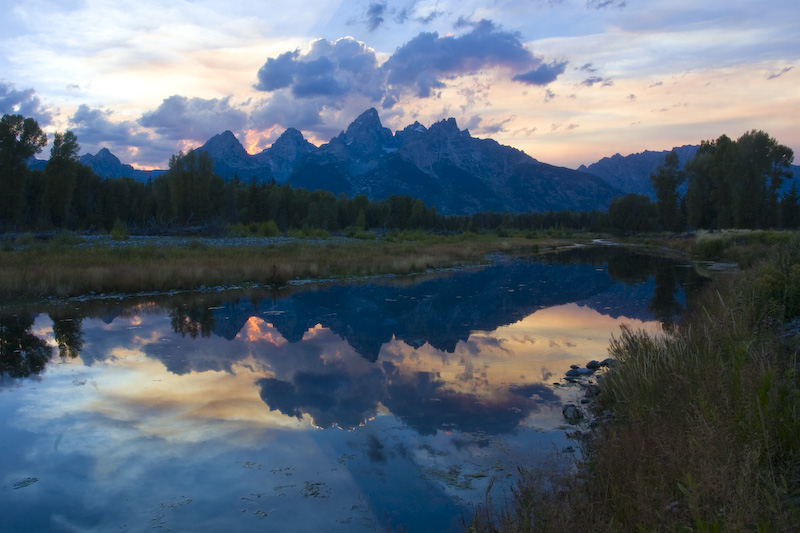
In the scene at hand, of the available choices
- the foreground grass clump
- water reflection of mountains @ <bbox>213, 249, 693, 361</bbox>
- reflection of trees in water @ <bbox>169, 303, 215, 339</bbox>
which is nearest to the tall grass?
water reflection of mountains @ <bbox>213, 249, 693, 361</bbox>

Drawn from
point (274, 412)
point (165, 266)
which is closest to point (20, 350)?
point (274, 412)

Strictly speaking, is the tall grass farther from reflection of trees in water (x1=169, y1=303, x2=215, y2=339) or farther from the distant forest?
the distant forest

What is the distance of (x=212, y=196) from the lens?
85812mm

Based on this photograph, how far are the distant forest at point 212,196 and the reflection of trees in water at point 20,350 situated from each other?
1223 inches

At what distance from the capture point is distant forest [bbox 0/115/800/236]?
53.4m

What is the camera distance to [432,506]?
6.16 meters

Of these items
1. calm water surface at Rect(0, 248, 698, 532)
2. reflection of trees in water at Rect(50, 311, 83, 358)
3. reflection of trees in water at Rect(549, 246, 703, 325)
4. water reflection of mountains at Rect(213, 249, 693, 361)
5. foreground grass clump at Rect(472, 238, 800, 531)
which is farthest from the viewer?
reflection of trees in water at Rect(549, 246, 703, 325)

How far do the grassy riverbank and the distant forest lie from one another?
54.1 ft

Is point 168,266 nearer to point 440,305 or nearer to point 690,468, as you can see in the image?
point 440,305

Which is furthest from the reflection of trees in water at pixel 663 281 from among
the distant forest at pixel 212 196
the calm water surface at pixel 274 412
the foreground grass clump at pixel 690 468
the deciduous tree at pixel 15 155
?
the deciduous tree at pixel 15 155

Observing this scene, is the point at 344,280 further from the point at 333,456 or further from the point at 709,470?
the point at 709,470

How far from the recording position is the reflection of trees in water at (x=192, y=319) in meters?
16.4

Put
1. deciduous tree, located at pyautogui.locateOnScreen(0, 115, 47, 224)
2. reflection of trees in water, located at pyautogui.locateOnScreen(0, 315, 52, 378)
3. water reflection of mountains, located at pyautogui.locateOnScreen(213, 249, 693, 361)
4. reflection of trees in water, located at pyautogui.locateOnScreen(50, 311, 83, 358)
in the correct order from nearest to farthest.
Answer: reflection of trees in water, located at pyautogui.locateOnScreen(0, 315, 52, 378) → reflection of trees in water, located at pyautogui.locateOnScreen(50, 311, 83, 358) → water reflection of mountains, located at pyautogui.locateOnScreen(213, 249, 693, 361) → deciduous tree, located at pyautogui.locateOnScreen(0, 115, 47, 224)

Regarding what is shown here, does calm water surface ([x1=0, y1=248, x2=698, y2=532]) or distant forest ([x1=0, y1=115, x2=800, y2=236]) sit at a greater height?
distant forest ([x1=0, y1=115, x2=800, y2=236])
